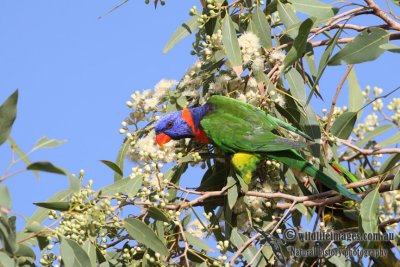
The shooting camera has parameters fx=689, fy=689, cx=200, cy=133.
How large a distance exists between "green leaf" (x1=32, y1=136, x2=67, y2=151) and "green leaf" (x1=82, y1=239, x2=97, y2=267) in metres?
0.56

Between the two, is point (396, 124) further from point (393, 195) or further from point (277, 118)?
point (277, 118)

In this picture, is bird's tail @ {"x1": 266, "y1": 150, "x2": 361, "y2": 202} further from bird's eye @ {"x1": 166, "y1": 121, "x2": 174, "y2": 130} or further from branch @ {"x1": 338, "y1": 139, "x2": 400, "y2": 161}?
bird's eye @ {"x1": 166, "y1": 121, "x2": 174, "y2": 130}

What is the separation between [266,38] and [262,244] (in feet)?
2.70

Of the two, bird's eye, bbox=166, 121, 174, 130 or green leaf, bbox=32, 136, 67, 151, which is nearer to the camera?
green leaf, bbox=32, 136, 67, 151

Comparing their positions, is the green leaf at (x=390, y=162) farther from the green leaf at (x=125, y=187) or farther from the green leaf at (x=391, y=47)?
the green leaf at (x=125, y=187)

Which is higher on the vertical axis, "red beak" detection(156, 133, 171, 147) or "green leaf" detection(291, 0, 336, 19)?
"green leaf" detection(291, 0, 336, 19)

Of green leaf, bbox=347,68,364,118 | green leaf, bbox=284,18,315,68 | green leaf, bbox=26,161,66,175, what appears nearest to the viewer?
green leaf, bbox=26,161,66,175

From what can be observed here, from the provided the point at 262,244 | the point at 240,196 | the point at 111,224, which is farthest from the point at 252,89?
the point at 111,224

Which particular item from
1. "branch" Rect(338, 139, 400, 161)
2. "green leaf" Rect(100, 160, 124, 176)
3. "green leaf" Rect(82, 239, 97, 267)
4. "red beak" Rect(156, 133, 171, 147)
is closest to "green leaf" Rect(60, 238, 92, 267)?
"green leaf" Rect(82, 239, 97, 267)

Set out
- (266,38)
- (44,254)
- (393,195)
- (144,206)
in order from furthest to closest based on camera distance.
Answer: (266,38)
(393,195)
(144,206)
(44,254)

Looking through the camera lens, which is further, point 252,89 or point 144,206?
point 252,89

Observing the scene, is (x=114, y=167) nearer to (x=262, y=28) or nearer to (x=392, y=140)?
(x=262, y=28)

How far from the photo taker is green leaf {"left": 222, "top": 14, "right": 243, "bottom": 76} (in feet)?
8.61

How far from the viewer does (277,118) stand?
281 centimetres
